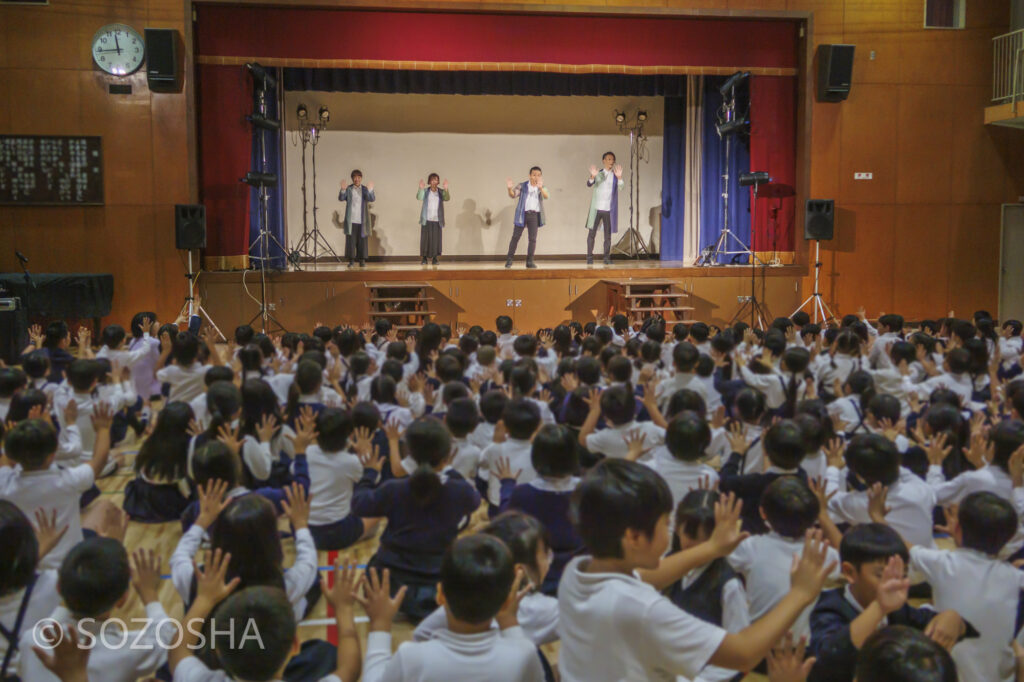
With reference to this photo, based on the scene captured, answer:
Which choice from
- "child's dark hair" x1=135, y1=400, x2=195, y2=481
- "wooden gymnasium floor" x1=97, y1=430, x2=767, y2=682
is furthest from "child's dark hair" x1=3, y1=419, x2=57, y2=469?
"child's dark hair" x1=135, y1=400, x2=195, y2=481

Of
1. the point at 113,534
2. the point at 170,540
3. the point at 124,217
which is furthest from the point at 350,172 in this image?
the point at 113,534

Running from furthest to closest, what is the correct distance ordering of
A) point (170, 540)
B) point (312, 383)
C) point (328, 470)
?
point (312, 383) < point (170, 540) < point (328, 470)

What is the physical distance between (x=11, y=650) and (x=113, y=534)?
15.7 inches

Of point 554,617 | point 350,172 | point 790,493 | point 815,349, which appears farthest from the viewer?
point 350,172

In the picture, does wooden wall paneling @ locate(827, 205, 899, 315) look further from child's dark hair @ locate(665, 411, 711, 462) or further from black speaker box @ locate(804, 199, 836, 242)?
child's dark hair @ locate(665, 411, 711, 462)

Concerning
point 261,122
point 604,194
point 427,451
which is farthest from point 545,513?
point 604,194

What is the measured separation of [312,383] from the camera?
4281mm

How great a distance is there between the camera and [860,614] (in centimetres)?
209

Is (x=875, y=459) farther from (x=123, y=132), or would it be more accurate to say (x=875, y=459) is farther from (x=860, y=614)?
(x=123, y=132)

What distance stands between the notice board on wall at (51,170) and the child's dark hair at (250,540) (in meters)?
8.68

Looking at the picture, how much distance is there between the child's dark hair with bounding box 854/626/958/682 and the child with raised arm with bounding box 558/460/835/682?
0.14 metres

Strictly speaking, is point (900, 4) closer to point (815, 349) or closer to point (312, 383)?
point (815, 349)

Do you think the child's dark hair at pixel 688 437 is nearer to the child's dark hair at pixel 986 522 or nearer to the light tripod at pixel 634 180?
the child's dark hair at pixel 986 522

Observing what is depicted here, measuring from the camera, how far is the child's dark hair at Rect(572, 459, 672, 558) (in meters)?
1.67
